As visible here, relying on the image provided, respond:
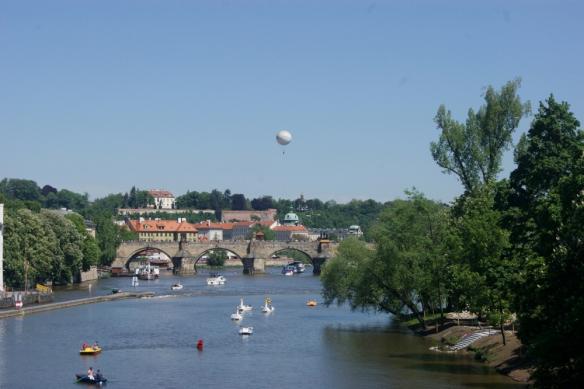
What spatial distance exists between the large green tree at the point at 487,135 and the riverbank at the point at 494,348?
1320 cm

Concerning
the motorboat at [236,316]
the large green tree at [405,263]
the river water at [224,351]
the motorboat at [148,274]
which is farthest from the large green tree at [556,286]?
the motorboat at [148,274]

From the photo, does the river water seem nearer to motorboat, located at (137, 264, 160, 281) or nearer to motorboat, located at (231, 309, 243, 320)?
motorboat, located at (231, 309, 243, 320)

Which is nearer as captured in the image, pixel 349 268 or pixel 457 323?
pixel 457 323

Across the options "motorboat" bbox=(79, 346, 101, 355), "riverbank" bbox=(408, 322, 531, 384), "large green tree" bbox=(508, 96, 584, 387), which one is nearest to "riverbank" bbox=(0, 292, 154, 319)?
"motorboat" bbox=(79, 346, 101, 355)

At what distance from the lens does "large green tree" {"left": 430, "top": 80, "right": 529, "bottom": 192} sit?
88.5 m

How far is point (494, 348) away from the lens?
69.7 meters

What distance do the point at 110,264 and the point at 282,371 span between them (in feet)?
419

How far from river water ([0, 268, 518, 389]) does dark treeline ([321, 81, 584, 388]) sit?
4051mm

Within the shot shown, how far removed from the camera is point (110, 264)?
626ft

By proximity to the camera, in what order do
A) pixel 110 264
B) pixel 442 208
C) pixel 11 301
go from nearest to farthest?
pixel 442 208 < pixel 11 301 < pixel 110 264

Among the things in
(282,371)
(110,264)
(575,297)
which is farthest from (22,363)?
(110,264)

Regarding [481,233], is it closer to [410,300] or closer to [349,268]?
[410,300]

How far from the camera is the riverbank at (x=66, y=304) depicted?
99244mm

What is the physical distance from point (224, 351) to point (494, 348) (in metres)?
19.2
